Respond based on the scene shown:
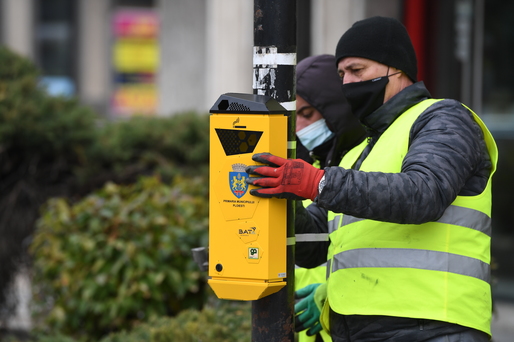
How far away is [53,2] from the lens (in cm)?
1570

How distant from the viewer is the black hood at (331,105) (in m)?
2.98

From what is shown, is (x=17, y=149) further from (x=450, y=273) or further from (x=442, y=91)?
(x=450, y=273)

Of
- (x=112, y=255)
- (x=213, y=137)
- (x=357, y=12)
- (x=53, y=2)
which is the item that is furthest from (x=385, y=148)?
(x=53, y=2)

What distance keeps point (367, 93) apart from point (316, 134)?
0.79 meters

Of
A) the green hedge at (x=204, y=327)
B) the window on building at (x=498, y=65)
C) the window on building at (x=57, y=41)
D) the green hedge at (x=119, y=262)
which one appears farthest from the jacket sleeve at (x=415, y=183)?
the window on building at (x=57, y=41)

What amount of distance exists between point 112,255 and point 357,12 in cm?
320

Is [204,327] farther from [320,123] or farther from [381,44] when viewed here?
[381,44]

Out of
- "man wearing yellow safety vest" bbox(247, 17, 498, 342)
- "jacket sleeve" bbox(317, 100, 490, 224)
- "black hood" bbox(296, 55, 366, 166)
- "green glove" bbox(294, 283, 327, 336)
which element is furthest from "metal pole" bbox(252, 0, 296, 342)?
"black hood" bbox(296, 55, 366, 166)

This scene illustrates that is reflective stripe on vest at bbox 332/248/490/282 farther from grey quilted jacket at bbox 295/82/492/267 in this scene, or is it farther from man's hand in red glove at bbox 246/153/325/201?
man's hand in red glove at bbox 246/153/325/201

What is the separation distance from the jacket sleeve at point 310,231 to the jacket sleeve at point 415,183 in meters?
0.54

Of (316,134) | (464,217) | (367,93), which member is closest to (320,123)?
(316,134)

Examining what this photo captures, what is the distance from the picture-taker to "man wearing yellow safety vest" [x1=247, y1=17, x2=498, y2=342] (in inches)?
75.4

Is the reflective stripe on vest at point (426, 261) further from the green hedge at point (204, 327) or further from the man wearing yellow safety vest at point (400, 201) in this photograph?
the green hedge at point (204, 327)

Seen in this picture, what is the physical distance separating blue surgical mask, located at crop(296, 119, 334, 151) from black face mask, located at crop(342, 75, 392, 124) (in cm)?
73
